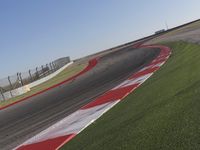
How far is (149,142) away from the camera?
184 inches

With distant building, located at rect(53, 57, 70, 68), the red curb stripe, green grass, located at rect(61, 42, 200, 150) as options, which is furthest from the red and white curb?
distant building, located at rect(53, 57, 70, 68)

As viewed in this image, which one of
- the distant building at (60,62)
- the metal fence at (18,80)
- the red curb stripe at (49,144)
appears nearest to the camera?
the red curb stripe at (49,144)

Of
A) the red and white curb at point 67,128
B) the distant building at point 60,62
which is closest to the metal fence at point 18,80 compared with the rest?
the distant building at point 60,62

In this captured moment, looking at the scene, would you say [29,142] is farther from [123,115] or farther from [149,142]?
[149,142]

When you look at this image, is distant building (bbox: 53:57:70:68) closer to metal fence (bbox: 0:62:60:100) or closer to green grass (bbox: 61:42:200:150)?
metal fence (bbox: 0:62:60:100)

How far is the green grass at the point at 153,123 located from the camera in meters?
4.58

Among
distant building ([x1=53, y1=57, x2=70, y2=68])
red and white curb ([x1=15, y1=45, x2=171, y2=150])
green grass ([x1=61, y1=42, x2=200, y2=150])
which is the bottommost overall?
distant building ([x1=53, y1=57, x2=70, y2=68])

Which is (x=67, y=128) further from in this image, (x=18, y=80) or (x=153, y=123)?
(x=18, y=80)

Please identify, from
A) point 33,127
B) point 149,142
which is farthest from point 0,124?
point 149,142

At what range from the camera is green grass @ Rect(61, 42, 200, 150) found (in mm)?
4578

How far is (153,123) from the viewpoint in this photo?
17.8 feet

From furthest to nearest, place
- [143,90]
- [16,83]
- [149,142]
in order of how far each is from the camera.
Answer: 1. [16,83]
2. [143,90]
3. [149,142]

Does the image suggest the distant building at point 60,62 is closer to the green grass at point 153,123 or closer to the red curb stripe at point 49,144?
the green grass at point 153,123

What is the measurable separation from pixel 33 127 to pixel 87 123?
2122 mm
